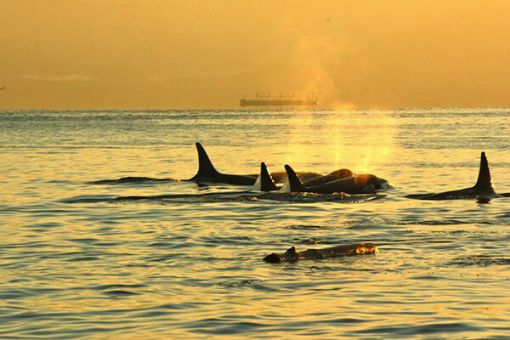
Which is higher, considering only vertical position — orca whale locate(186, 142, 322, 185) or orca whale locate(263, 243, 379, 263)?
orca whale locate(263, 243, 379, 263)

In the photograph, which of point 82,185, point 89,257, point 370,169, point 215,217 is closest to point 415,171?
point 370,169

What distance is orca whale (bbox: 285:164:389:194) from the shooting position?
114 feet

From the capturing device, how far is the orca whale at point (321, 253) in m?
19.8

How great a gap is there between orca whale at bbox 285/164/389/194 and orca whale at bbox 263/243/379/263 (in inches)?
501

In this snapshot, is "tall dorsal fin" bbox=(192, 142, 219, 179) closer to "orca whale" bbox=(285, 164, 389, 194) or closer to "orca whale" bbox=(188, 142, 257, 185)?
"orca whale" bbox=(188, 142, 257, 185)

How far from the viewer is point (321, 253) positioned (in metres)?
20.3

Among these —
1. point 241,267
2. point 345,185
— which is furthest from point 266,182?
point 241,267

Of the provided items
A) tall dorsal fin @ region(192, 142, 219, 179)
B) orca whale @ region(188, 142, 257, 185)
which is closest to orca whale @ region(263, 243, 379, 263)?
orca whale @ region(188, 142, 257, 185)

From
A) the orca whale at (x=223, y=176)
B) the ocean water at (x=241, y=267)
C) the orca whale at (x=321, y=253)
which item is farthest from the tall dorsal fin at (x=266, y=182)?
the orca whale at (x=321, y=253)

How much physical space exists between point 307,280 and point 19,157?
51.8 m

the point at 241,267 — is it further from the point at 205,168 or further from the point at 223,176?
the point at 205,168

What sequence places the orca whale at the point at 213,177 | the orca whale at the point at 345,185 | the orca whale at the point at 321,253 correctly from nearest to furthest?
the orca whale at the point at 321,253
the orca whale at the point at 345,185
the orca whale at the point at 213,177

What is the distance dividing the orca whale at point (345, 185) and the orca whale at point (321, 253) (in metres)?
12.7

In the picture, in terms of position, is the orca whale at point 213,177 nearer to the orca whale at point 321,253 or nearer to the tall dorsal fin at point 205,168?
the tall dorsal fin at point 205,168
